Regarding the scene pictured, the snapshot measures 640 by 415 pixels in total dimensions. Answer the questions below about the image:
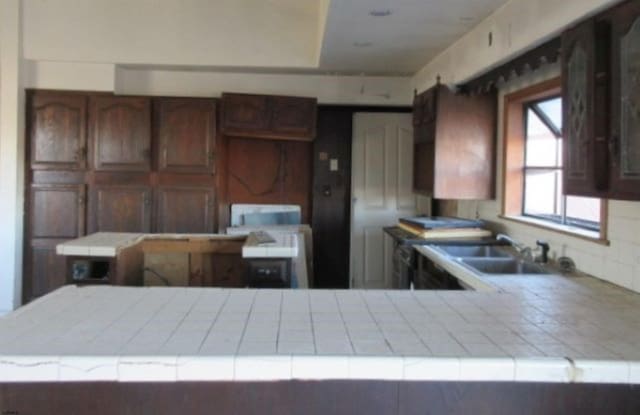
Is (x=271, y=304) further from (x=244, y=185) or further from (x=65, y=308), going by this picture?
(x=244, y=185)

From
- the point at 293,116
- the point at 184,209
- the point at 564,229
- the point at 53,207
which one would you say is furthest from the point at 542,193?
the point at 53,207

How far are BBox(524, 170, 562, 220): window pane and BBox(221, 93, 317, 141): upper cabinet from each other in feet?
7.40

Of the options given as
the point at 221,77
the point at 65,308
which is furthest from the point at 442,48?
the point at 65,308

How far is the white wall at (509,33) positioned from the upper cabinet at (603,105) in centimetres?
11

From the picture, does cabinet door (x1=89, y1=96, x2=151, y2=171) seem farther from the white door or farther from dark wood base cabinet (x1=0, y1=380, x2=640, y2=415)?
dark wood base cabinet (x1=0, y1=380, x2=640, y2=415)

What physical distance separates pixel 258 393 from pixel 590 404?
838 millimetres

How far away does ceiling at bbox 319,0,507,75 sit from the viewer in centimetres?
316

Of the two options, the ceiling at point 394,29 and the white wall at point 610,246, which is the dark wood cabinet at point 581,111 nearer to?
the white wall at point 610,246

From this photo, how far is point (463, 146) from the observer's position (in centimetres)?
394

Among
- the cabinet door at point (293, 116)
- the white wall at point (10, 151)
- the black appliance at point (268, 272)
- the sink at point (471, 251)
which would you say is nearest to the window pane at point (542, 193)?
the sink at point (471, 251)

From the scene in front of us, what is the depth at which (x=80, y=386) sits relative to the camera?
1.36 meters

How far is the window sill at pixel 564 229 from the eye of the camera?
2566 millimetres

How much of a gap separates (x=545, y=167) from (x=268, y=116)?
2.61m

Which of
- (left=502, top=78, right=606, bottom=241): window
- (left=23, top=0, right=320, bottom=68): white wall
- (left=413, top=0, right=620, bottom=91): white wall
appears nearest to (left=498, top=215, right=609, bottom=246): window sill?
(left=502, top=78, right=606, bottom=241): window
